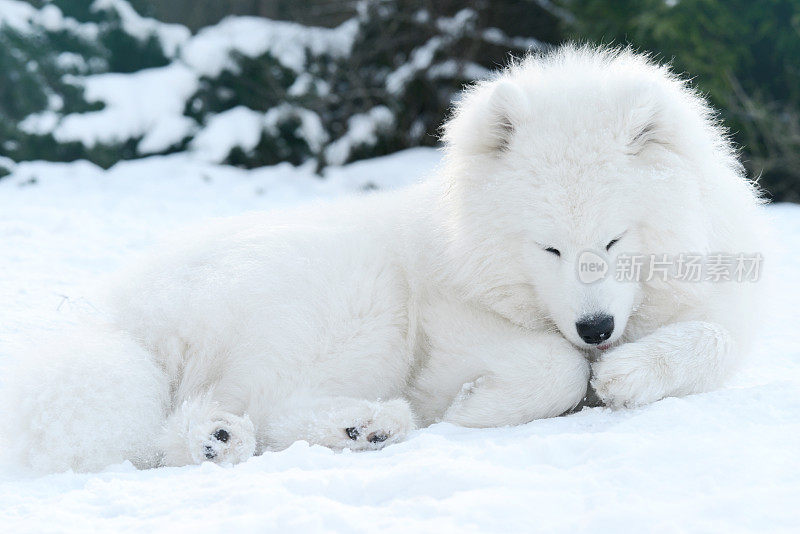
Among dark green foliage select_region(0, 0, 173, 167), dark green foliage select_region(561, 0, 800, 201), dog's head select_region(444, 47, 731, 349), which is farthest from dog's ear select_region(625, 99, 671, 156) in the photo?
dark green foliage select_region(0, 0, 173, 167)

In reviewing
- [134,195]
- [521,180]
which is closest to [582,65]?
[521,180]

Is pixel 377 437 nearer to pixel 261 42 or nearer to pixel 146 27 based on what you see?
pixel 261 42

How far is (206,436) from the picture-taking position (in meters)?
2.66

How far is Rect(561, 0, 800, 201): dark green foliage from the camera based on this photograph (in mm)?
8359

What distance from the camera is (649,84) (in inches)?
122

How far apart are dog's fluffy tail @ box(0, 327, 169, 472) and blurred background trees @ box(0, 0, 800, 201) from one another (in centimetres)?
699

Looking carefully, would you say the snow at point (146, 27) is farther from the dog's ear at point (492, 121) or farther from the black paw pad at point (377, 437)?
the black paw pad at point (377, 437)

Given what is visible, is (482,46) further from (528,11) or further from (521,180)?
(521,180)

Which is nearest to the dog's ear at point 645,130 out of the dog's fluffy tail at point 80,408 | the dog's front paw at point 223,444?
the dog's front paw at point 223,444

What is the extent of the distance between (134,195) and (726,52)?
21.5ft

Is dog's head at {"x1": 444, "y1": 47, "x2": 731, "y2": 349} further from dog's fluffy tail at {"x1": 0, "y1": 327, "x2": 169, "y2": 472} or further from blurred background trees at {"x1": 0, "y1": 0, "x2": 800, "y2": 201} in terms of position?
blurred background trees at {"x1": 0, "y1": 0, "x2": 800, "y2": 201}

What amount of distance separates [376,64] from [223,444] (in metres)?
8.35

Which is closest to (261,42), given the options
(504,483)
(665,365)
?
(665,365)

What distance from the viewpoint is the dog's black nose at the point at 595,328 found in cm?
287
